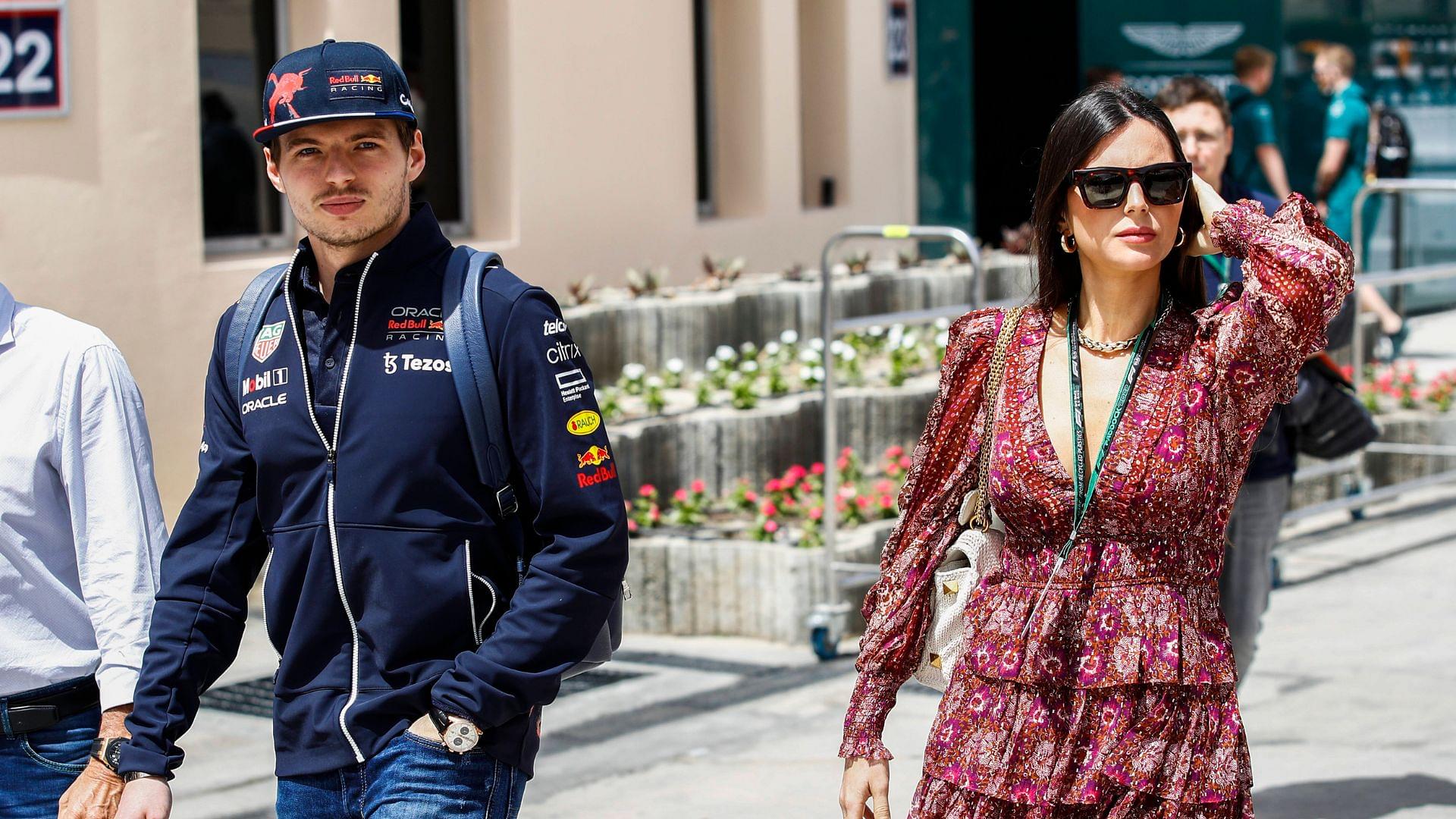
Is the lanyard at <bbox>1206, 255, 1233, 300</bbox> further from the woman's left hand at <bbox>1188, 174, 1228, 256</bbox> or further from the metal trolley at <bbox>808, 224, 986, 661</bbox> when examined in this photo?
the metal trolley at <bbox>808, 224, 986, 661</bbox>

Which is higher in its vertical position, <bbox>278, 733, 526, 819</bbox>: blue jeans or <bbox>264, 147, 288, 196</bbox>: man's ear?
<bbox>264, 147, 288, 196</bbox>: man's ear

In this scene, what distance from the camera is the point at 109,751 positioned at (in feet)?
10.6

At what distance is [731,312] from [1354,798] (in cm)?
599

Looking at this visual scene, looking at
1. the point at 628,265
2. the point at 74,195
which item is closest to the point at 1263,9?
the point at 628,265

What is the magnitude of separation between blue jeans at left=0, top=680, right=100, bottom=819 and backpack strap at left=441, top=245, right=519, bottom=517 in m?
0.93

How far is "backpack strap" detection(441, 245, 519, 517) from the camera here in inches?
118

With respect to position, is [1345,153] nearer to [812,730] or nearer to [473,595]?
[812,730]

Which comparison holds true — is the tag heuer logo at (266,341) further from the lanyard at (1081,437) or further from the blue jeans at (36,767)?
the lanyard at (1081,437)

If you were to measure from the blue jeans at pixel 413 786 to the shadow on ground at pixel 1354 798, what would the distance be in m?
3.38

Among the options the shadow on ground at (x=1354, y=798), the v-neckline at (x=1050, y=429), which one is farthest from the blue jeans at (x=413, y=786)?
the shadow on ground at (x=1354, y=798)

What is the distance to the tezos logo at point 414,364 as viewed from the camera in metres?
3.03

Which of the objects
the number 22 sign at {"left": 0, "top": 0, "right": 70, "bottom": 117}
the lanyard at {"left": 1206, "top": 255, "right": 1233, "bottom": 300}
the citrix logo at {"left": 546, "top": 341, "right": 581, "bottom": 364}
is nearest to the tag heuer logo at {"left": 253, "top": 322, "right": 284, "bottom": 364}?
the citrix logo at {"left": 546, "top": 341, "right": 581, "bottom": 364}

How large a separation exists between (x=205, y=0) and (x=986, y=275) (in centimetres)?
630

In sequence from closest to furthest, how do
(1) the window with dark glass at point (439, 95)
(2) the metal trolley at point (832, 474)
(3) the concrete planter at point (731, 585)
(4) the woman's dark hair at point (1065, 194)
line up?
(4) the woman's dark hair at point (1065, 194) → (2) the metal trolley at point (832, 474) → (3) the concrete planter at point (731, 585) → (1) the window with dark glass at point (439, 95)
